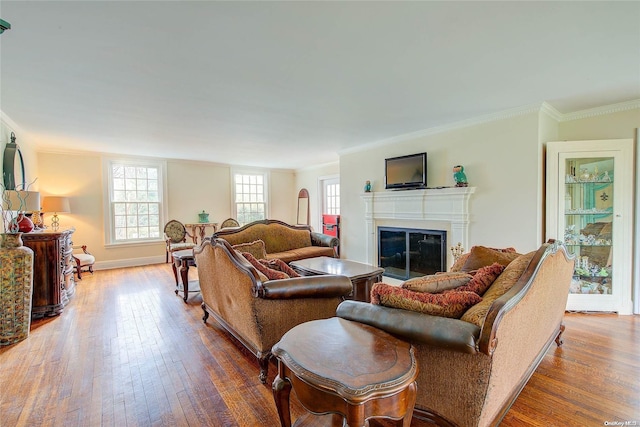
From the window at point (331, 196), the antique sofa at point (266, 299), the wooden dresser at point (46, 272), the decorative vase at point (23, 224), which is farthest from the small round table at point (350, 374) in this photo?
the window at point (331, 196)

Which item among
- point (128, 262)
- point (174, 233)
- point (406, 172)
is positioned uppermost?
point (406, 172)

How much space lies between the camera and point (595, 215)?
3443 mm

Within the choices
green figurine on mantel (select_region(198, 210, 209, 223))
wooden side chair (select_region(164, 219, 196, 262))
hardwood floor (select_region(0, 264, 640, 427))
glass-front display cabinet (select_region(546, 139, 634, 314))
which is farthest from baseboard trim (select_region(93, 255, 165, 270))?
glass-front display cabinet (select_region(546, 139, 634, 314))

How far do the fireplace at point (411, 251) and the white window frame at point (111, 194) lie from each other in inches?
188

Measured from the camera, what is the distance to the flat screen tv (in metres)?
4.33

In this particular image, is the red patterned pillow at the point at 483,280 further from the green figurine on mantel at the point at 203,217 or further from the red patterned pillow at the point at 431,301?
the green figurine on mantel at the point at 203,217

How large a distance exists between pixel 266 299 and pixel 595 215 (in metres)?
3.91

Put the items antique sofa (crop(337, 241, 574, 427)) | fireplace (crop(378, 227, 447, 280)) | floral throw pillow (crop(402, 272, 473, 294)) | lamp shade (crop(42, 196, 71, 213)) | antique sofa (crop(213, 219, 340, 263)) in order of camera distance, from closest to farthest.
A: antique sofa (crop(337, 241, 574, 427))
floral throw pillow (crop(402, 272, 473, 294))
fireplace (crop(378, 227, 447, 280))
antique sofa (crop(213, 219, 340, 263))
lamp shade (crop(42, 196, 71, 213))

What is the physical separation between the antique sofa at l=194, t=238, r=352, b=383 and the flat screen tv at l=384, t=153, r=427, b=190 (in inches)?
104

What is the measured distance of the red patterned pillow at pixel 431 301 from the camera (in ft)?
4.75

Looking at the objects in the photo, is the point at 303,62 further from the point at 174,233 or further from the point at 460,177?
the point at 174,233

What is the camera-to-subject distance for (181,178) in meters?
6.75

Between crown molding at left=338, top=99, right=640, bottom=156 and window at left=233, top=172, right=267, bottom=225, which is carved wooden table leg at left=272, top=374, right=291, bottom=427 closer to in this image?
crown molding at left=338, top=99, right=640, bottom=156

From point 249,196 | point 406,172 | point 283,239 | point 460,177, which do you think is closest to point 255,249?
point 283,239
